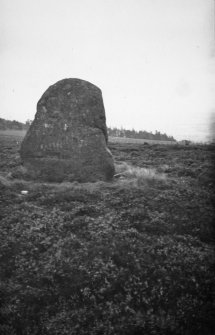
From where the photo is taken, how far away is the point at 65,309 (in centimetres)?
483

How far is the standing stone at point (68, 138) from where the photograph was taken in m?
13.1

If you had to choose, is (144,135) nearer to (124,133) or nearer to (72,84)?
(124,133)

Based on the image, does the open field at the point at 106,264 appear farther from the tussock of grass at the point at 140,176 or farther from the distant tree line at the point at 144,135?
the distant tree line at the point at 144,135

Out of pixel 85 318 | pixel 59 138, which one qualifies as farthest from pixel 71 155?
pixel 85 318

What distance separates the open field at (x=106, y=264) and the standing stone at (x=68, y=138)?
2615mm

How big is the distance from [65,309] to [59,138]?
9562 millimetres

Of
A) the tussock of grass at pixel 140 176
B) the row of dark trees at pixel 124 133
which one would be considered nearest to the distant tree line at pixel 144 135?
Result: the row of dark trees at pixel 124 133

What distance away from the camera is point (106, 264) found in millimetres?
5996

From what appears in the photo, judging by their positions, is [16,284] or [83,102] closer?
[16,284]

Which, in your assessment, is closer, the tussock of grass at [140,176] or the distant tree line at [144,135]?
the tussock of grass at [140,176]

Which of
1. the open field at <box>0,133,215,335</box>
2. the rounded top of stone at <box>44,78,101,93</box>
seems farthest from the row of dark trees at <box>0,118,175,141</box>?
the open field at <box>0,133,215,335</box>

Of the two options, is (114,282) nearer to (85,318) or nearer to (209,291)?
(85,318)

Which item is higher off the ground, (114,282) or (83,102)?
(83,102)

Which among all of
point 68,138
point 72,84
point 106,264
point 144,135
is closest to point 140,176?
point 68,138
